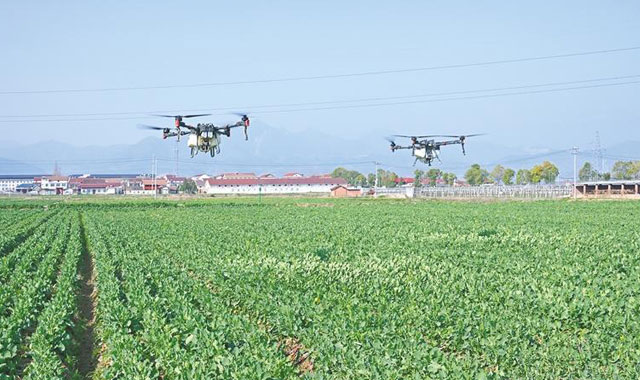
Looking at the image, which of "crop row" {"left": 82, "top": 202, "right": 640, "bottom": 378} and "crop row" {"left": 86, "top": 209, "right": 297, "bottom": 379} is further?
"crop row" {"left": 86, "top": 209, "right": 297, "bottom": 379}

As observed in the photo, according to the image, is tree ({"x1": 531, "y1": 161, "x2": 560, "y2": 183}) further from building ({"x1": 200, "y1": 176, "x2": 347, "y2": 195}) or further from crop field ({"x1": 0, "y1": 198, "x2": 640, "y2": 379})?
crop field ({"x1": 0, "y1": 198, "x2": 640, "y2": 379})

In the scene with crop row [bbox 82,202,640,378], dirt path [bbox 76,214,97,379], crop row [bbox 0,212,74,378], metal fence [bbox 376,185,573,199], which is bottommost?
dirt path [bbox 76,214,97,379]

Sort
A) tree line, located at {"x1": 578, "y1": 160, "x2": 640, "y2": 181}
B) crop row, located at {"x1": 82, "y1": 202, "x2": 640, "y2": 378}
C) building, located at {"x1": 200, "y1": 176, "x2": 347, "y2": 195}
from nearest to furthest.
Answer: crop row, located at {"x1": 82, "y1": 202, "x2": 640, "y2": 378}, tree line, located at {"x1": 578, "y1": 160, "x2": 640, "y2": 181}, building, located at {"x1": 200, "y1": 176, "x2": 347, "y2": 195}

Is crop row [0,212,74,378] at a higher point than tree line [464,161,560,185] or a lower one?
lower

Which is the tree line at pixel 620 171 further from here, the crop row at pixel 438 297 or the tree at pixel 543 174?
the crop row at pixel 438 297

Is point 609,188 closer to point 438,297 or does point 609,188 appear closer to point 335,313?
point 438,297

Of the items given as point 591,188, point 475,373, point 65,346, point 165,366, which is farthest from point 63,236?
point 591,188

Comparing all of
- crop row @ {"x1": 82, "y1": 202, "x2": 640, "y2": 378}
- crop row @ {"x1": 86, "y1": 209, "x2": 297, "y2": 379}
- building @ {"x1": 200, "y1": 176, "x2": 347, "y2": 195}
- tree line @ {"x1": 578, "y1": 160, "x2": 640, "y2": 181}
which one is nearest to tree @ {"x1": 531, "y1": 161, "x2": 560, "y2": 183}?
tree line @ {"x1": 578, "y1": 160, "x2": 640, "y2": 181}

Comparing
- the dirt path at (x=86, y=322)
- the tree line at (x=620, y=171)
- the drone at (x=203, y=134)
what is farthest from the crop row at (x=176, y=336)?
the tree line at (x=620, y=171)
